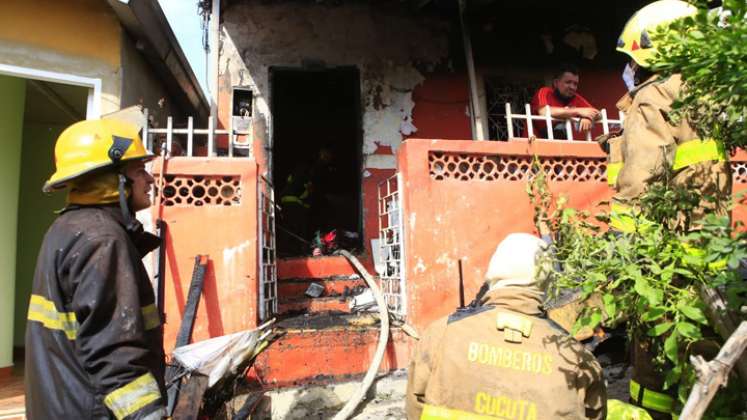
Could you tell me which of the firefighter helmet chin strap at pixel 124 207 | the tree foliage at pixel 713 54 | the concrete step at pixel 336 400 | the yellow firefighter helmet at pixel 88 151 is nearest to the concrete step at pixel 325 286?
the concrete step at pixel 336 400

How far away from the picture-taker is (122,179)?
1.98 meters

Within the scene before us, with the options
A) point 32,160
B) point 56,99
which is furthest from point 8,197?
point 32,160

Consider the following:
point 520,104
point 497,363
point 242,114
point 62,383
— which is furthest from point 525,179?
point 62,383

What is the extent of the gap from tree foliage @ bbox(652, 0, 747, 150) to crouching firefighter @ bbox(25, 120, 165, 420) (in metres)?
2.08

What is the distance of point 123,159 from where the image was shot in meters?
1.97

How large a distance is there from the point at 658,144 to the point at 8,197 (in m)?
6.54

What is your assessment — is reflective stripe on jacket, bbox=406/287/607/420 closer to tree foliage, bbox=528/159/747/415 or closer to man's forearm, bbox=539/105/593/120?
tree foliage, bbox=528/159/747/415

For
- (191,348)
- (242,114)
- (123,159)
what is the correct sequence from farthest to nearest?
(242,114) < (191,348) < (123,159)

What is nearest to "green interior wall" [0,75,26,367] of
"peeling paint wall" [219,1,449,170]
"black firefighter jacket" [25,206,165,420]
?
"peeling paint wall" [219,1,449,170]

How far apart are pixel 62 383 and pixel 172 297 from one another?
280 cm

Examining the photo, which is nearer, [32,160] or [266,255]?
[266,255]

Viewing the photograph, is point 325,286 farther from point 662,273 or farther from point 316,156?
point 316,156

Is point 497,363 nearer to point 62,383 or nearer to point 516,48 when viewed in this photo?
point 62,383

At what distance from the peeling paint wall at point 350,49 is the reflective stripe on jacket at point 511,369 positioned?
17.0ft
